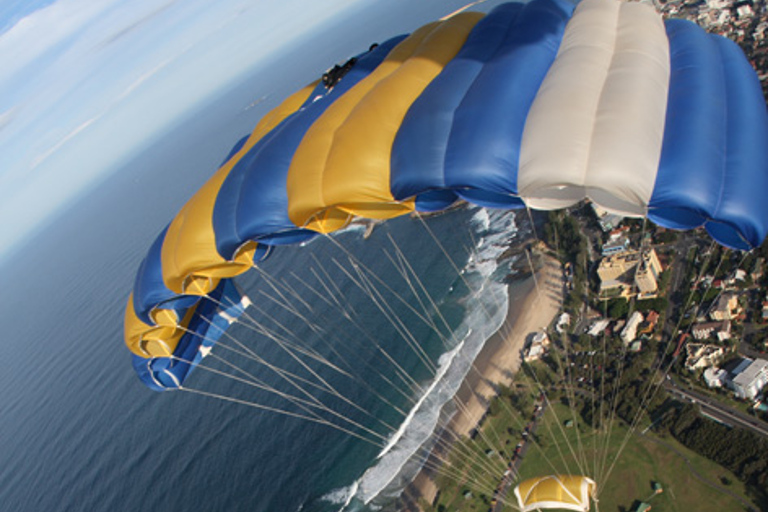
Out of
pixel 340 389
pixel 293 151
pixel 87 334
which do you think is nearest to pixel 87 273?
pixel 87 334

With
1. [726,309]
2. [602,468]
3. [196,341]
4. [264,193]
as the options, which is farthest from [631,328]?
[264,193]

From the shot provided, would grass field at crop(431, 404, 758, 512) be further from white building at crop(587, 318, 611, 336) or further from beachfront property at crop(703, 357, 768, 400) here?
white building at crop(587, 318, 611, 336)

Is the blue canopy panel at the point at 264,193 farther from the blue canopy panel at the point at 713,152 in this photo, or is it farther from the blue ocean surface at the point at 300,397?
the blue canopy panel at the point at 713,152

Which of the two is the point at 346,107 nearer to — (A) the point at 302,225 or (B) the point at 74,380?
(A) the point at 302,225

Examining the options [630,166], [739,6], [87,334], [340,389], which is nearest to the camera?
[630,166]

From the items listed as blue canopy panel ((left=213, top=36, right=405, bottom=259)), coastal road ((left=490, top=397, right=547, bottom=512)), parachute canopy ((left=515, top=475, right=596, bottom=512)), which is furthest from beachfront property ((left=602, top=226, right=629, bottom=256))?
blue canopy panel ((left=213, top=36, right=405, bottom=259))

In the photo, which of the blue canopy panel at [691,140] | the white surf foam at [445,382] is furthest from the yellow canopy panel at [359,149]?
the white surf foam at [445,382]
